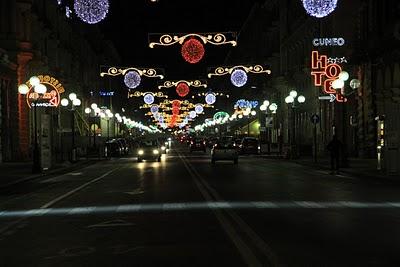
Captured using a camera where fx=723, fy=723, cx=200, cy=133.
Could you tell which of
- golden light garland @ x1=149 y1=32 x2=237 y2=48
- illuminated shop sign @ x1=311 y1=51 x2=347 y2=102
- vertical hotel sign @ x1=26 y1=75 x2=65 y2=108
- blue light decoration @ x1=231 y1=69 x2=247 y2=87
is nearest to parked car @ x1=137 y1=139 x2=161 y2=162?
blue light decoration @ x1=231 y1=69 x2=247 y2=87

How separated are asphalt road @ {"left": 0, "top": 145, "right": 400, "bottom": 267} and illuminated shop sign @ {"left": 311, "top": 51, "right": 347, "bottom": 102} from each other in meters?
25.9

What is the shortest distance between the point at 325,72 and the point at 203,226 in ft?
126

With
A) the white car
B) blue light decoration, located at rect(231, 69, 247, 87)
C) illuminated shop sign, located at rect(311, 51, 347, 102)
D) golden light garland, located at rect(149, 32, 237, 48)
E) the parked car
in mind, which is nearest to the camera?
golden light garland, located at rect(149, 32, 237, 48)

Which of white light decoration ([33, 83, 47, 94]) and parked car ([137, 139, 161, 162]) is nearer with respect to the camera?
white light decoration ([33, 83, 47, 94])

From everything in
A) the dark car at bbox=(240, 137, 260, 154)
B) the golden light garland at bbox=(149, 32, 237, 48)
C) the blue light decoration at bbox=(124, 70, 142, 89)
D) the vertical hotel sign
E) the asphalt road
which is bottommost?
the dark car at bbox=(240, 137, 260, 154)

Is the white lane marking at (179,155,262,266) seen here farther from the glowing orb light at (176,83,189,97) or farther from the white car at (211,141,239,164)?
the glowing orb light at (176,83,189,97)

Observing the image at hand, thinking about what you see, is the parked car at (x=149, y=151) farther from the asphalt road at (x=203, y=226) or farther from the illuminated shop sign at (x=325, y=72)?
the asphalt road at (x=203, y=226)

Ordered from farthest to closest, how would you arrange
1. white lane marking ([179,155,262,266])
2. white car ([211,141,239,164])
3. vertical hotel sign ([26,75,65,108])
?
white car ([211,141,239,164])
vertical hotel sign ([26,75,65,108])
white lane marking ([179,155,262,266])

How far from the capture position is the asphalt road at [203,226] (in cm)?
1057

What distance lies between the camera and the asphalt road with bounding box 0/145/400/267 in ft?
34.7

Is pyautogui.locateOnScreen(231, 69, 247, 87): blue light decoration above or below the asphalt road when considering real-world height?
above

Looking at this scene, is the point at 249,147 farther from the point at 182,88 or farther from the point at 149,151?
the point at 149,151

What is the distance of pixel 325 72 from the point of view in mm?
51125

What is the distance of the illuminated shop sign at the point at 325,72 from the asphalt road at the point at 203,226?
1019 inches
